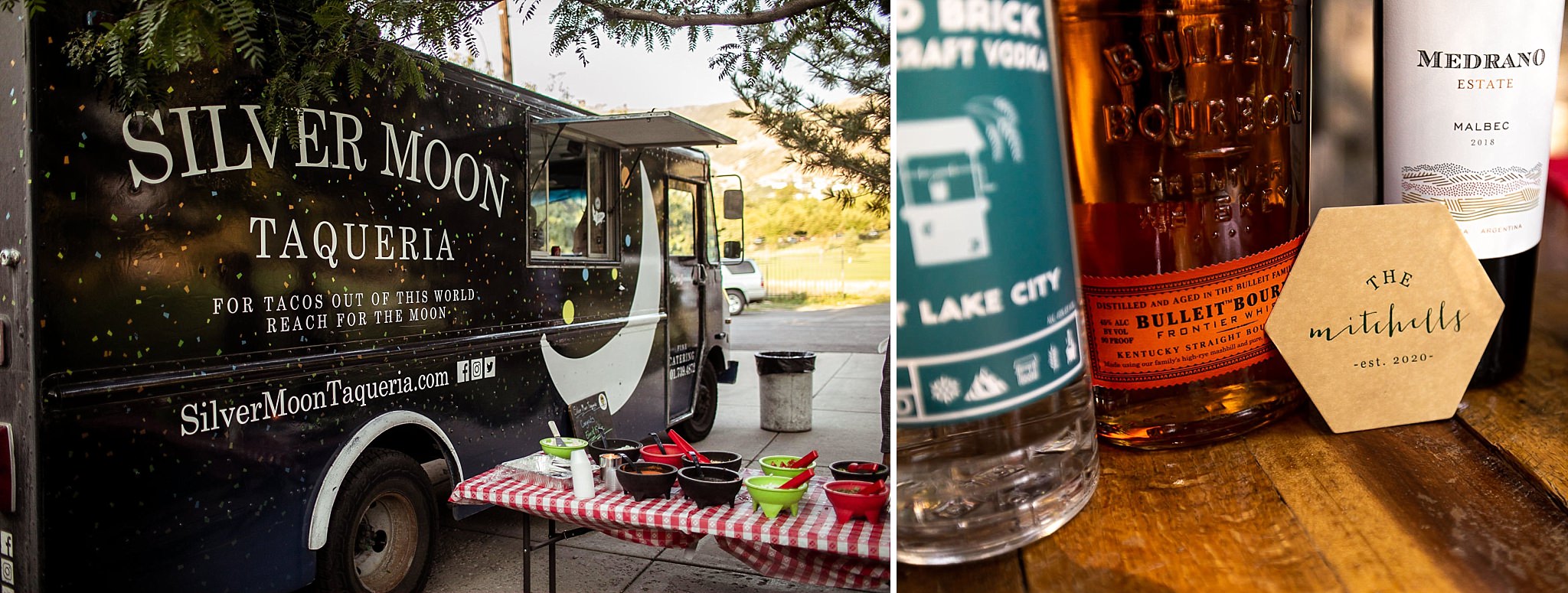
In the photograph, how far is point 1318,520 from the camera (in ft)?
0.95

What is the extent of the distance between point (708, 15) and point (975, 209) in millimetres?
1063

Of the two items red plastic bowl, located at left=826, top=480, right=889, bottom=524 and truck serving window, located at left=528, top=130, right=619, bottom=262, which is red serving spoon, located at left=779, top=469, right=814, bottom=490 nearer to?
red plastic bowl, located at left=826, top=480, right=889, bottom=524

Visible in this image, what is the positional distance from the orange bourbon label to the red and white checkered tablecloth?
1100 millimetres

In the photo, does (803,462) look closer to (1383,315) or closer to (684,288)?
(1383,315)

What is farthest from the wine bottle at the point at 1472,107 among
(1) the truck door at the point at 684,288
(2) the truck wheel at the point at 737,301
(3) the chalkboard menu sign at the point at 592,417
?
(2) the truck wheel at the point at 737,301

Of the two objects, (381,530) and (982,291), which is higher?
(982,291)

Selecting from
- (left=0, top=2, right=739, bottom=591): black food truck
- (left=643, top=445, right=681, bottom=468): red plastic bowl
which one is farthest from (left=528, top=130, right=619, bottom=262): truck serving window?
(left=643, top=445, right=681, bottom=468): red plastic bowl

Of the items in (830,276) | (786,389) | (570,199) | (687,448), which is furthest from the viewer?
(786,389)

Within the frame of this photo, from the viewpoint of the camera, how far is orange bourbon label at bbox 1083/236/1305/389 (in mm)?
387

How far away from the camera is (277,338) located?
1.95 meters

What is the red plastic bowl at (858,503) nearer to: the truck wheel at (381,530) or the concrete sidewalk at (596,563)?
the concrete sidewalk at (596,563)

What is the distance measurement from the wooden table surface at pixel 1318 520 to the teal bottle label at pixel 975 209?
54 millimetres

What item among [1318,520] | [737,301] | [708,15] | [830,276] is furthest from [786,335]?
[1318,520]

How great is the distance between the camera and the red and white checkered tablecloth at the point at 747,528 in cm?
154
